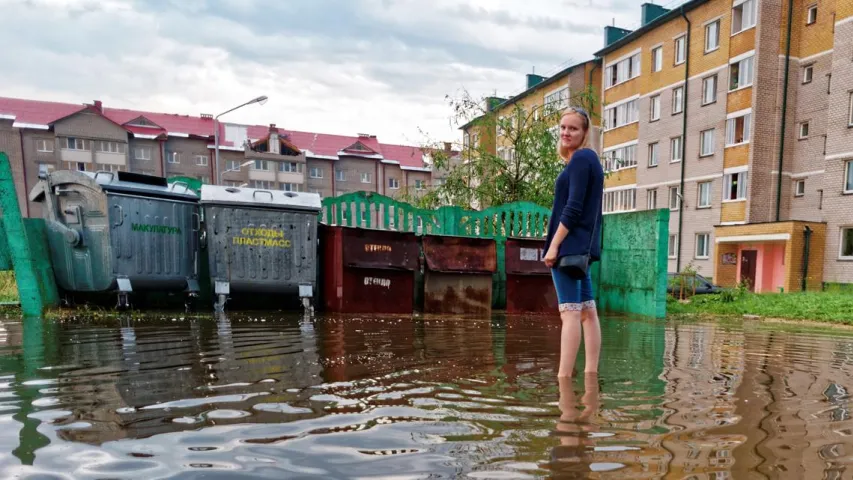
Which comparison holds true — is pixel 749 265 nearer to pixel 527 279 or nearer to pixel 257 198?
pixel 527 279

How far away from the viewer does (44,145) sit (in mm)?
42500

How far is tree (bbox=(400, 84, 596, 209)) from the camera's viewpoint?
1212cm

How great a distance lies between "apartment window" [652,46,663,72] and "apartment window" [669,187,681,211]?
23.0ft

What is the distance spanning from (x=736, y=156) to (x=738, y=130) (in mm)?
1330

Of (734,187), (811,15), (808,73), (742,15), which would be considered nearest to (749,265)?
(734,187)

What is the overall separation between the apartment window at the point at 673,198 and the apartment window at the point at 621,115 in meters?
5.46

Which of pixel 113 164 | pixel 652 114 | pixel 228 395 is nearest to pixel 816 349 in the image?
pixel 228 395

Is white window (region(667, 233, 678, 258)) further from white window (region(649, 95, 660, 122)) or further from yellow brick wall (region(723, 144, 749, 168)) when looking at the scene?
white window (region(649, 95, 660, 122))

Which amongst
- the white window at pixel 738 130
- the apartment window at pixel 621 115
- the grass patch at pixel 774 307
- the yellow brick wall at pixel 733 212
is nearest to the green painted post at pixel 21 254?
the grass patch at pixel 774 307

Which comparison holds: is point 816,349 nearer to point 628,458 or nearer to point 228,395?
point 628,458

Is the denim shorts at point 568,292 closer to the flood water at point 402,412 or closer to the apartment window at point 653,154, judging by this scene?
the flood water at point 402,412

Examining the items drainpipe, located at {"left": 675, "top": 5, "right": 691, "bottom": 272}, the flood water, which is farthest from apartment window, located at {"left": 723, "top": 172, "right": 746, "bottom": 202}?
the flood water

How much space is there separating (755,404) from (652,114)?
29728 millimetres

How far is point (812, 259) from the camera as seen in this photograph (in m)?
20.1
